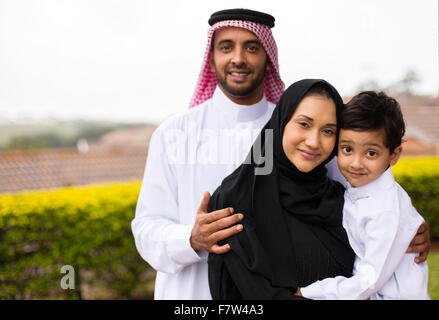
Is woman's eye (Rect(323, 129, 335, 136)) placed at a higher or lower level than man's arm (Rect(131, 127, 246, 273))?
higher

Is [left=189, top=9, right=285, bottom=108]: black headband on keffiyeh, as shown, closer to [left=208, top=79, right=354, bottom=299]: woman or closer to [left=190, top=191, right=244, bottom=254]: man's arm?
[left=208, top=79, right=354, bottom=299]: woman

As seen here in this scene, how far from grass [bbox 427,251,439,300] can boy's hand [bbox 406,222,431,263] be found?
340 cm

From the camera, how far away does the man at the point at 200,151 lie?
1920 millimetres

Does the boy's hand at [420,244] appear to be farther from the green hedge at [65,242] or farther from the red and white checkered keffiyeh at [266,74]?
the green hedge at [65,242]

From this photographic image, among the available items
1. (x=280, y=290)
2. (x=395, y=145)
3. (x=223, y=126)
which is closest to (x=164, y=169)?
(x=223, y=126)

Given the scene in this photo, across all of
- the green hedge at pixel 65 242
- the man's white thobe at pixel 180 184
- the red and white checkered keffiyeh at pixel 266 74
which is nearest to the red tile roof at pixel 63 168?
the green hedge at pixel 65 242

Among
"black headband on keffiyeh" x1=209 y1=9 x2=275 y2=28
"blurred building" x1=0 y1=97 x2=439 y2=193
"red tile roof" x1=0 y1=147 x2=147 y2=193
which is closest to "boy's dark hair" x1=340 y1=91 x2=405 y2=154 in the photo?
"black headband on keffiyeh" x1=209 y1=9 x2=275 y2=28

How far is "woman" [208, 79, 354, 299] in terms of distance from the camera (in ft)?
5.02

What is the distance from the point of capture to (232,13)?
2010mm

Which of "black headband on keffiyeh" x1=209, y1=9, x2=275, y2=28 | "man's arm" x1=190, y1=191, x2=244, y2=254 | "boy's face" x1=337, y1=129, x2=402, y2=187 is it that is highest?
"black headband on keffiyeh" x1=209, y1=9, x2=275, y2=28

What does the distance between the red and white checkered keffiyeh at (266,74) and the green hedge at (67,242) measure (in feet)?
7.70
